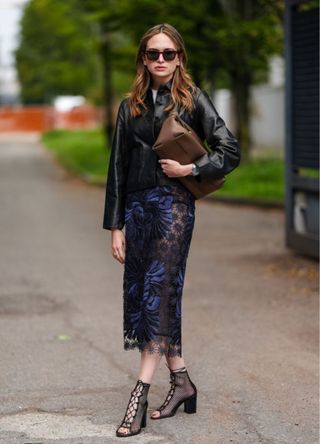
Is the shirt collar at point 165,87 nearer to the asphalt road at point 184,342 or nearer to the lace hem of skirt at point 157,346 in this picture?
the lace hem of skirt at point 157,346

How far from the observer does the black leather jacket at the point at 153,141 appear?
4.62m

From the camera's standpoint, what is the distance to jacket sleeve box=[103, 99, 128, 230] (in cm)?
474

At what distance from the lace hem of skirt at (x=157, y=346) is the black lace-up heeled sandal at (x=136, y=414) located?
16 cm

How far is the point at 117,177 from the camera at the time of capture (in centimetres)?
477

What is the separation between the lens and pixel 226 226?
13227 millimetres

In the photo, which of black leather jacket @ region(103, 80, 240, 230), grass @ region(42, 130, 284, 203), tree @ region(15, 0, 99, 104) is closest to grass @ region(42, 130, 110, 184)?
grass @ region(42, 130, 284, 203)

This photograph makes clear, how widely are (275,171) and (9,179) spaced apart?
7.03 m

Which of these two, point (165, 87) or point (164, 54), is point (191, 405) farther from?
point (164, 54)

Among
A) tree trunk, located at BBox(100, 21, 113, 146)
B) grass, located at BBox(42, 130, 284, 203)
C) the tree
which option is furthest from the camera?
the tree

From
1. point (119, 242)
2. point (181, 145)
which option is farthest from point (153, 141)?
point (119, 242)

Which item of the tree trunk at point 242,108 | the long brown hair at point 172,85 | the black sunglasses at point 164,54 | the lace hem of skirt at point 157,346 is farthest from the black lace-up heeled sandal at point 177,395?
the tree trunk at point 242,108

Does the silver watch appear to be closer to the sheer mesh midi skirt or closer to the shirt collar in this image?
the sheer mesh midi skirt

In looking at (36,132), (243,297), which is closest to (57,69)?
(36,132)

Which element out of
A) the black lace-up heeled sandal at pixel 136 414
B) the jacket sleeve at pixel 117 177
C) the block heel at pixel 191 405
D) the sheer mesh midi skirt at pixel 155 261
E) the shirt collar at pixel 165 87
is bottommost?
the block heel at pixel 191 405
